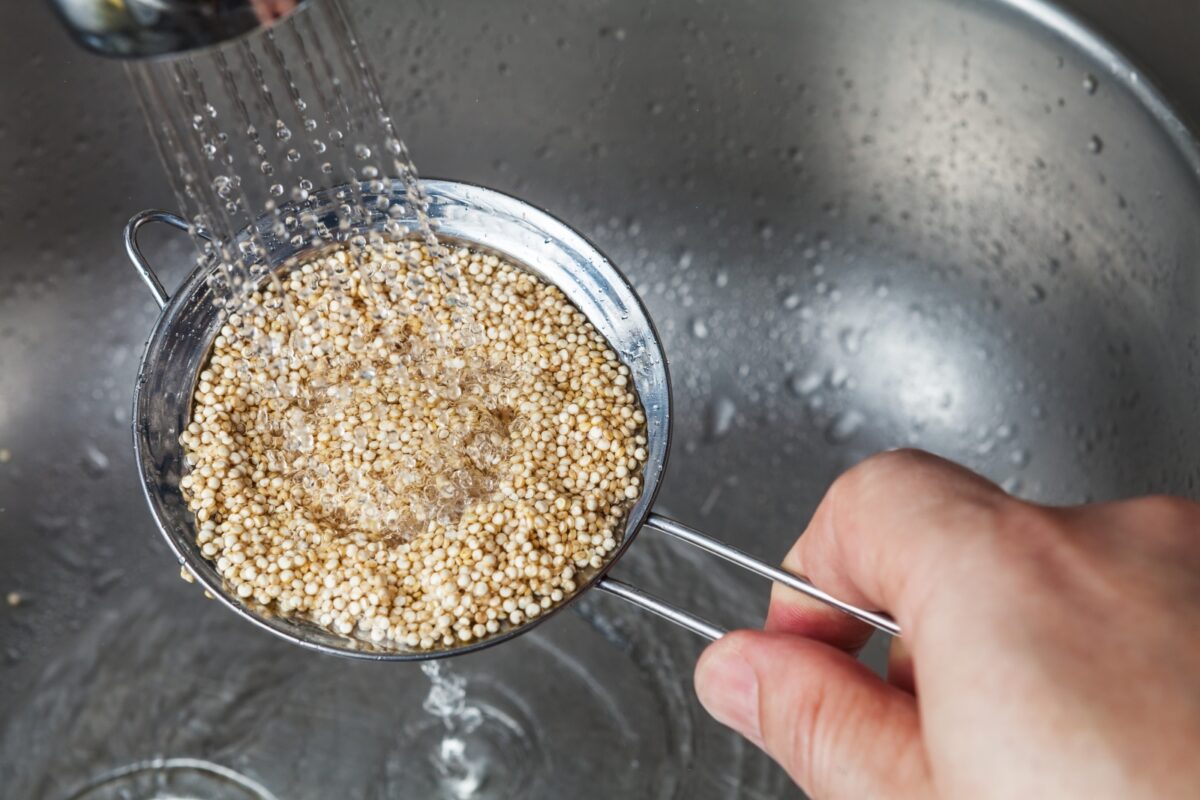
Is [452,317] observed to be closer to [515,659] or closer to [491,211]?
[491,211]

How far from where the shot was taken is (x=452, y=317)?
88 centimetres

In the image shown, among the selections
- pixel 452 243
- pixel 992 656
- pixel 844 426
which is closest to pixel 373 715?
pixel 452 243

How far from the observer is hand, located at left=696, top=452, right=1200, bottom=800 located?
0.44 meters

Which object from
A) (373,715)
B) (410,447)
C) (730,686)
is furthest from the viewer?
(373,715)

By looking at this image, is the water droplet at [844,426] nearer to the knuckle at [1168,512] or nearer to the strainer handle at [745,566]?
the strainer handle at [745,566]

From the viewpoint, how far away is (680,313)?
3.88ft

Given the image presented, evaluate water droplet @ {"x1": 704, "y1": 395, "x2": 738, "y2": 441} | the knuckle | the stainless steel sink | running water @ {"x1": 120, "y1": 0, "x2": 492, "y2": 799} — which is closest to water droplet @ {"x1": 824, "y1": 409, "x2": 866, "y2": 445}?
the stainless steel sink

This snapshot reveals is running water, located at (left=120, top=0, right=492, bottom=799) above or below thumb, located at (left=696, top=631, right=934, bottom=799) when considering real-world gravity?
above

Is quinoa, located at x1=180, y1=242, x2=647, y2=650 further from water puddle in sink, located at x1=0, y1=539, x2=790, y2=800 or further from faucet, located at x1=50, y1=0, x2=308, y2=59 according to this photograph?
faucet, located at x1=50, y1=0, x2=308, y2=59

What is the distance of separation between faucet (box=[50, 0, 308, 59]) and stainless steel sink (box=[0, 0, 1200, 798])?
65 centimetres

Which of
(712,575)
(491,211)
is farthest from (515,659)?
(491,211)

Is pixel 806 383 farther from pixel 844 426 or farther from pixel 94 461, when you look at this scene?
pixel 94 461

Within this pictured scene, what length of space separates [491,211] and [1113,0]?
579 mm

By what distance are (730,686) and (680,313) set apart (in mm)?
594
